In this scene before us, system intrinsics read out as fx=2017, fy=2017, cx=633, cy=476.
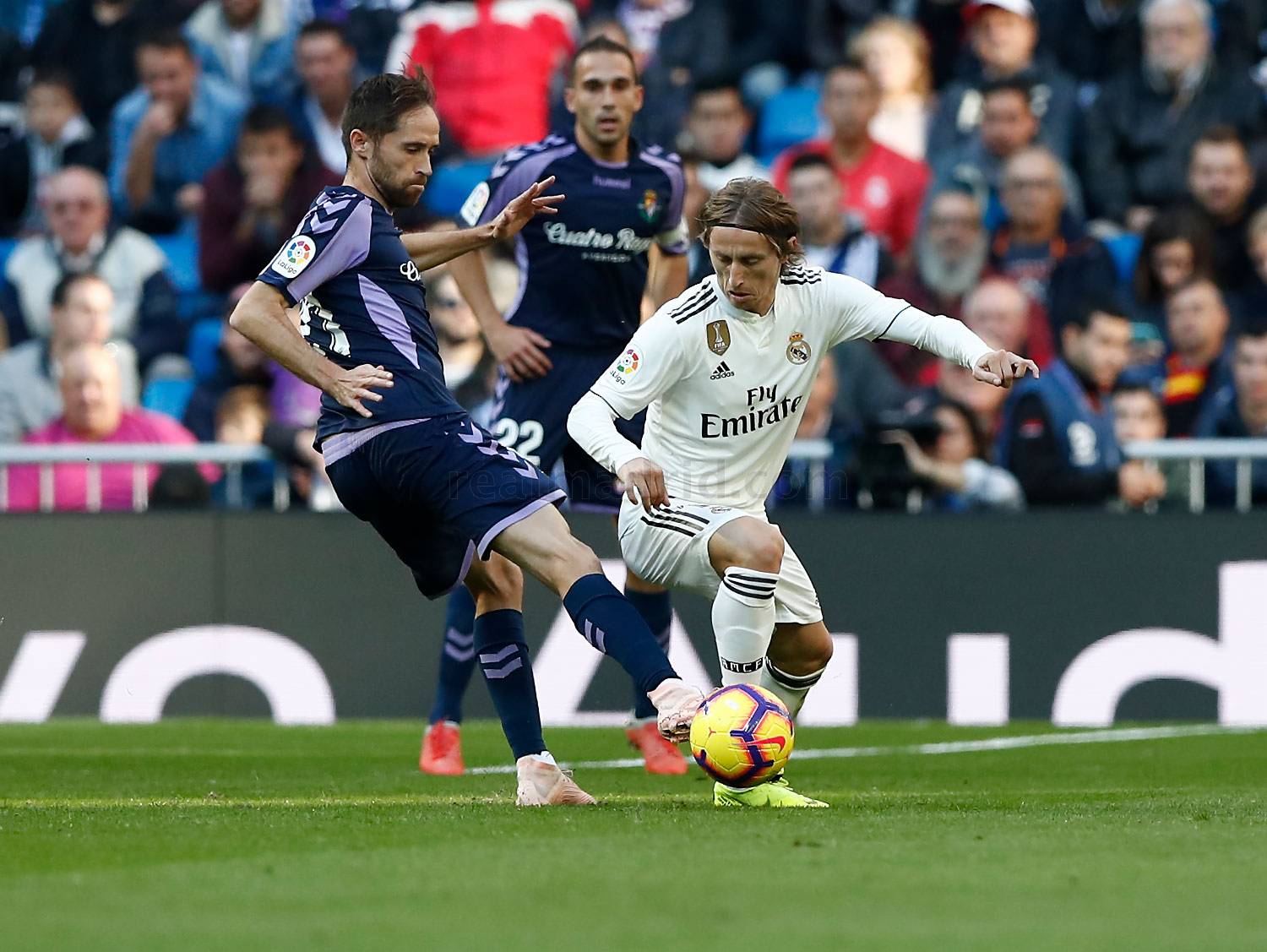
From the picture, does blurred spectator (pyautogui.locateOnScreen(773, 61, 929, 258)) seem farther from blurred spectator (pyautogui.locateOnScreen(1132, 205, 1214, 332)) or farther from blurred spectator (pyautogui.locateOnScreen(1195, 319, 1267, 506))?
blurred spectator (pyautogui.locateOnScreen(1195, 319, 1267, 506))

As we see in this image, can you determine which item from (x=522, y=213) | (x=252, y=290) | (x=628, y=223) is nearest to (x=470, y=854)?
(x=252, y=290)

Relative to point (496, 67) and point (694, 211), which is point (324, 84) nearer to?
point (496, 67)

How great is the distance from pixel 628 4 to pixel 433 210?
2.21 meters

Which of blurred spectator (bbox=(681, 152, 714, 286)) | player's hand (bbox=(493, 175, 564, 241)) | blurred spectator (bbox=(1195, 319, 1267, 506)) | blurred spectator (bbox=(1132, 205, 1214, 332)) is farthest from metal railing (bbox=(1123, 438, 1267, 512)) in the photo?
player's hand (bbox=(493, 175, 564, 241))

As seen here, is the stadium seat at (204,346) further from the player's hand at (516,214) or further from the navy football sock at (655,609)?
the player's hand at (516,214)

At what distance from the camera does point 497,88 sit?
1318cm

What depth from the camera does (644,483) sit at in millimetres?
5691

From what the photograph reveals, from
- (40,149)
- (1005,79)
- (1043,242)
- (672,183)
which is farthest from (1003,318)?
(40,149)

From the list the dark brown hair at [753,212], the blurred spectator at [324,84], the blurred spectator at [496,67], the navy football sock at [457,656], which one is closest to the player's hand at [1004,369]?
the dark brown hair at [753,212]

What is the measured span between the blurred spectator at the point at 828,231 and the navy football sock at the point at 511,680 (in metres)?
6.02

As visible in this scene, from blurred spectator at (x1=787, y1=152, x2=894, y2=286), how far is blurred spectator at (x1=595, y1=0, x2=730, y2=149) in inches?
63.2

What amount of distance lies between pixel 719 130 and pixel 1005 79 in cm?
179

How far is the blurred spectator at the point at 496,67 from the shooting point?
1316 cm

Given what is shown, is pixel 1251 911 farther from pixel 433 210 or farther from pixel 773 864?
pixel 433 210
